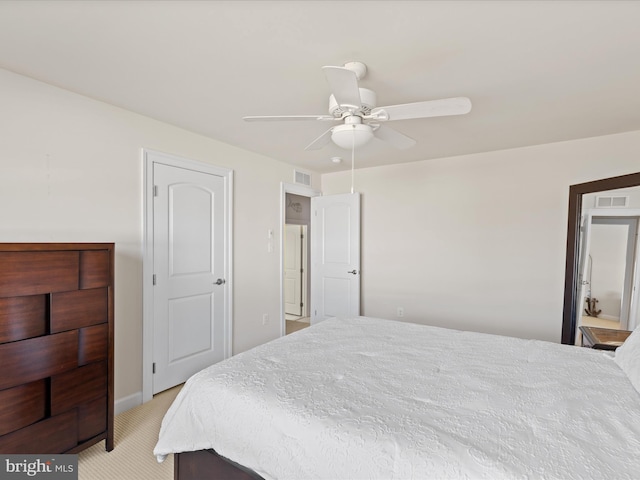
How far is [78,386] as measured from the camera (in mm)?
1824

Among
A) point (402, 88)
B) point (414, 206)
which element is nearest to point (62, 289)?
point (402, 88)

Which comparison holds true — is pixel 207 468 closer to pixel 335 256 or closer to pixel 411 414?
pixel 411 414

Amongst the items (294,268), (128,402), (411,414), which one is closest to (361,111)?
(411,414)

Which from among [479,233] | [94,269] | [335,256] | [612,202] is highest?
[612,202]

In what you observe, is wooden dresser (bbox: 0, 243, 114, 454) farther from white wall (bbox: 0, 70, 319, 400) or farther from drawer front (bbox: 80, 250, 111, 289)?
white wall (bbox: 0, 70, 319, 400)

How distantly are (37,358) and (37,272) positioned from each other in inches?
17.7

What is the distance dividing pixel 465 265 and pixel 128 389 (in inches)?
140

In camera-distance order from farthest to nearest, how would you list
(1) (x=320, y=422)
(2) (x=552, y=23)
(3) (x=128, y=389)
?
(3) (x=128, y=389)
(2) (x=552, y=23)
(1) (x=320, y=422)

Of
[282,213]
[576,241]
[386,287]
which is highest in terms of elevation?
[282,213]

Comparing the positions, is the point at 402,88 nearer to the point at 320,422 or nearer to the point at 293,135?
the point at 293,135

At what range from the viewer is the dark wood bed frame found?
131cm

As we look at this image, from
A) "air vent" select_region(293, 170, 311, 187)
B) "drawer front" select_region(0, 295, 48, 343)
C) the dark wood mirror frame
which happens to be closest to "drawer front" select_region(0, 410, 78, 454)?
"drawer front" select_region(0, 295, 48, 343)

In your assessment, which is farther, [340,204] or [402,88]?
[340,204]

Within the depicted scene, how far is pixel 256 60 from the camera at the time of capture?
173 centimetres
